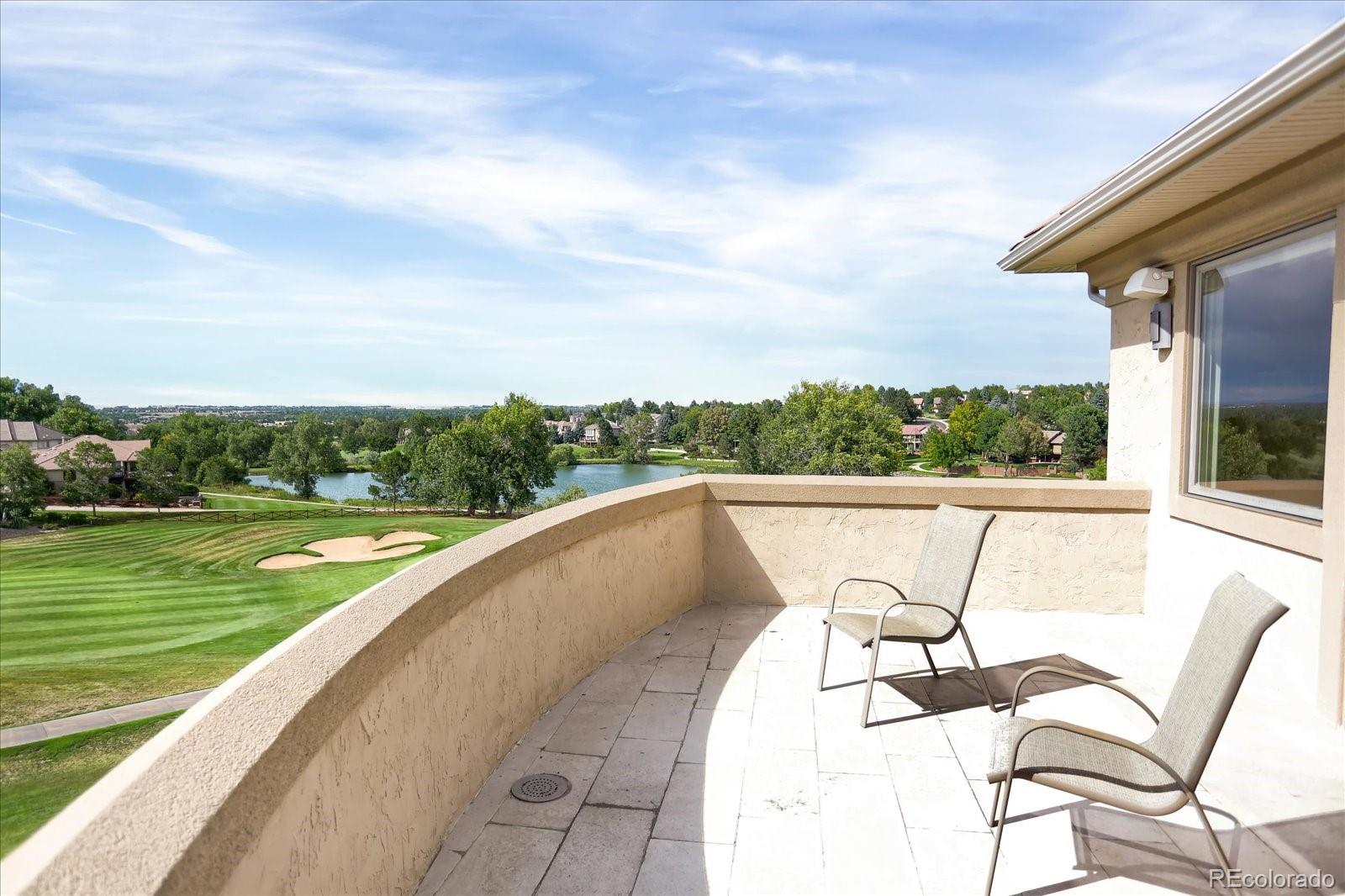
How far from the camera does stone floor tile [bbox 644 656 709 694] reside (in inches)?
164

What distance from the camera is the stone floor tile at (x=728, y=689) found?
3.96 m

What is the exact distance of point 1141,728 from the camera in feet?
12.0

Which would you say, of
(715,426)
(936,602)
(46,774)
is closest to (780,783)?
(936,602)

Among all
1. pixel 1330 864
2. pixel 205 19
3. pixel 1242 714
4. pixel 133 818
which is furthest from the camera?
pixel 205 19

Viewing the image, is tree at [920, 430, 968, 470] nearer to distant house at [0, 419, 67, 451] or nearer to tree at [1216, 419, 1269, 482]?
tree at [1216, 419, 1269, 482]

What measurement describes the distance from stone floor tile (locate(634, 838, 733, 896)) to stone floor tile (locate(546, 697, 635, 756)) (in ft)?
2.54

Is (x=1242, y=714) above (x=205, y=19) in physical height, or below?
below

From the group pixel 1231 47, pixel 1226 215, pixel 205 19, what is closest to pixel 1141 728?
pixel 1226 215

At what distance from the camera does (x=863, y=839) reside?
8.93 feet

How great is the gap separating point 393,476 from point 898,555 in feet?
15.7

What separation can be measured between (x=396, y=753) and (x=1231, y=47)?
35.0ft

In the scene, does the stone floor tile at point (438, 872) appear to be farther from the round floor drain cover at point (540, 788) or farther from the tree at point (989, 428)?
the tree at point (989, 428)

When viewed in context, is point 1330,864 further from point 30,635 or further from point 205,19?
point 205,19

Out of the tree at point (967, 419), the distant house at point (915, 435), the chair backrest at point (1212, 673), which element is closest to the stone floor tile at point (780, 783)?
the chair backrest at point (1212, 673)
